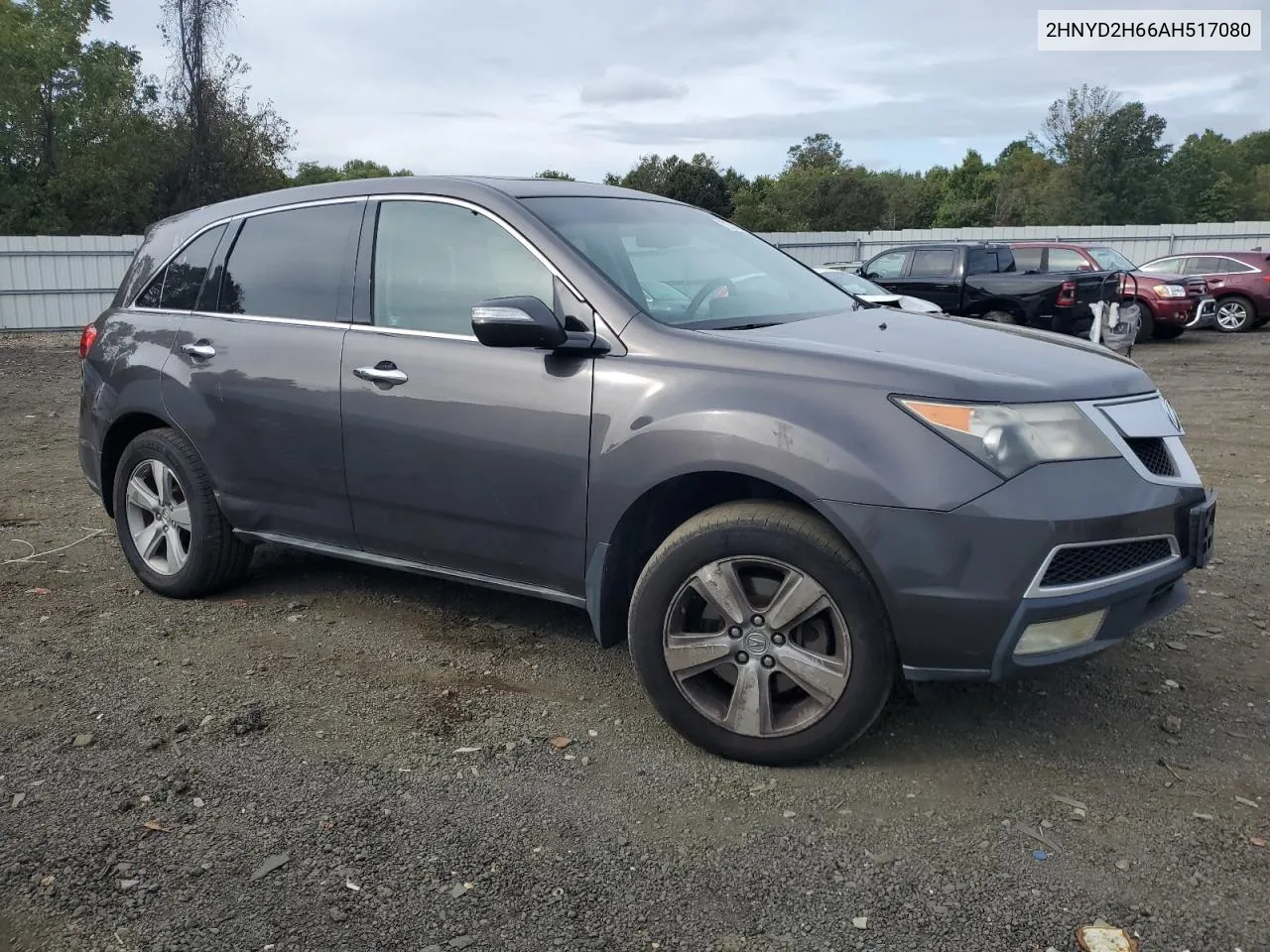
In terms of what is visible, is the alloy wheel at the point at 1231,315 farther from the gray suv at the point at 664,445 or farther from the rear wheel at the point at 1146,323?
the gray suv at the point at 664,445

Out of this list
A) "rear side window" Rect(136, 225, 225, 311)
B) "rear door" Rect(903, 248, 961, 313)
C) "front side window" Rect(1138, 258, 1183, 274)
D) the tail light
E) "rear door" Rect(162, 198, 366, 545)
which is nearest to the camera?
"rear door" Rect(162, 198, 366, 545)

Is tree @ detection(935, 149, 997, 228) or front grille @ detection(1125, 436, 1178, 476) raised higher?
tree @ detection(935, 149, 997, 228)

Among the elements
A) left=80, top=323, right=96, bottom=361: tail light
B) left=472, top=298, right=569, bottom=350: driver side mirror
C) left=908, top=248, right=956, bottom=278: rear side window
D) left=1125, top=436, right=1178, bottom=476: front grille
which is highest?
left=908, top=248, right=956, bottom=278: rear side window

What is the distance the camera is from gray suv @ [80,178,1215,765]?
2992 mm

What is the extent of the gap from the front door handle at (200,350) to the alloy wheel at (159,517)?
526mm

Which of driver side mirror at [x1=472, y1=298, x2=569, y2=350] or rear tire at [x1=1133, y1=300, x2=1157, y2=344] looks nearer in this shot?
driver side mirror at [x1=472, y1=298, x2=569, y2=350]

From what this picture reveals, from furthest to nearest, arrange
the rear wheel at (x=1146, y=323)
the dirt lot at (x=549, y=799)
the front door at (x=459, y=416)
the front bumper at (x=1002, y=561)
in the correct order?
the rear wheel at (x=1146, y=323) < the front door at (x=459, y=416) < the front bumper at (x=1002, y=561) < the dirt lot at (x=549, y=799)

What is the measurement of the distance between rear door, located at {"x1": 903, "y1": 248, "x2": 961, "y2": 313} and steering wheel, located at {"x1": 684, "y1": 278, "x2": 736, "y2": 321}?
12736mm

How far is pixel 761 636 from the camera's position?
3215 millimetres

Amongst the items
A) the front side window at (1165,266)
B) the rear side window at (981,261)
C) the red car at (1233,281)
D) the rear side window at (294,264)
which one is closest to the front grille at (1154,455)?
the rear side window at (294,264)

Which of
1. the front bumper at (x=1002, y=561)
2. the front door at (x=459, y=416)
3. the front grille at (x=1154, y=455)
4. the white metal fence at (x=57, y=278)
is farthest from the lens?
the white metal fence at (x=57, y=278)

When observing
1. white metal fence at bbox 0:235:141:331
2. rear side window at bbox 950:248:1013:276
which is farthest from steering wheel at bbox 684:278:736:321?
white metal fence at bbox 0:235:141:331

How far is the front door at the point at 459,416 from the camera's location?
3.61 metres

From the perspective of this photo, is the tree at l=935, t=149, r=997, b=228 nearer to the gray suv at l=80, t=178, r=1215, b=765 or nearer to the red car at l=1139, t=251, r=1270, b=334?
the red car at l=1139, t=251, r=1270, b=334
